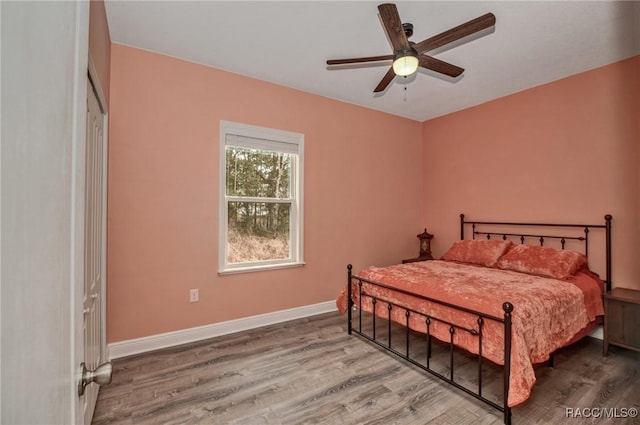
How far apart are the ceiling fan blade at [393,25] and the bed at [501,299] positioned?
184 cm

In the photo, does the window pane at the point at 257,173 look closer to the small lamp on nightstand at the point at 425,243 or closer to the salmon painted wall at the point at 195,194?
the salmon painted wall at the point at 195,194

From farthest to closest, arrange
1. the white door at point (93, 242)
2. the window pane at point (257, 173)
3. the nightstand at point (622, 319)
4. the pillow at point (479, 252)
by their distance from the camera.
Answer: the pillow at point (479, 252), the window pane at point (257, 173), the nightstand at point (622, 319), the white door at point (93, 242)

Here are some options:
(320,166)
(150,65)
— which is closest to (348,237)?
(320,166)

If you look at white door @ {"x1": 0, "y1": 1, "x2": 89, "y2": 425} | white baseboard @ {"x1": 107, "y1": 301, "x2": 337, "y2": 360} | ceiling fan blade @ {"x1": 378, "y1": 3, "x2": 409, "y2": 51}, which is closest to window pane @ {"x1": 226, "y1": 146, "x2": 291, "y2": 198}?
white baseboard @ {"x1": 107, "y1": 301, "x2": 337, "y2": 360}

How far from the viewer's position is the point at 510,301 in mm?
2188

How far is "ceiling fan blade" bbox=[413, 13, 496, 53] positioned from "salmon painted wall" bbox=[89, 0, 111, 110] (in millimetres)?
2072

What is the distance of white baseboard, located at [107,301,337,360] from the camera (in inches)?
109

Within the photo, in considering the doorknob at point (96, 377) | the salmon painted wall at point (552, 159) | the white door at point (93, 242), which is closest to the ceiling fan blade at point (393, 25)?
the white door at point (93, 242)

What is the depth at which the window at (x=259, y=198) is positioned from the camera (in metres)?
3.35

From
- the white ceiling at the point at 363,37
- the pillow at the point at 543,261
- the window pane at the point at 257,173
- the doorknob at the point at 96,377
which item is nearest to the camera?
the doorknob at the point at 96,377

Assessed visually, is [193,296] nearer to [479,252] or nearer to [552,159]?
[479,252]

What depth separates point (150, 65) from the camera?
2.91 metres

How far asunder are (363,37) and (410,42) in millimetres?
651

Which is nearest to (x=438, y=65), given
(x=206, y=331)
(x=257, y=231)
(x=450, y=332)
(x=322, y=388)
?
(x=450, y=332)
